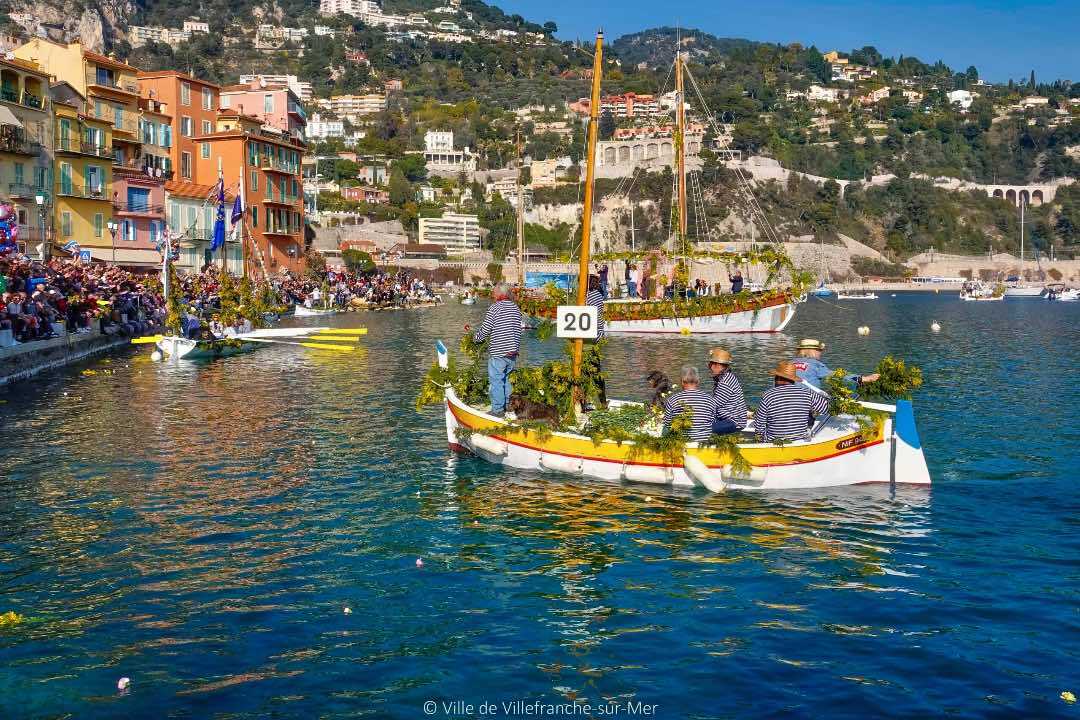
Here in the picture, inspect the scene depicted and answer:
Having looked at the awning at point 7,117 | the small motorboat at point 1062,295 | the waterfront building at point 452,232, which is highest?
the waterfront building at point 452,232

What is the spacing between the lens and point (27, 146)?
56312 mm

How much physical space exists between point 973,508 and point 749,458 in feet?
12.0

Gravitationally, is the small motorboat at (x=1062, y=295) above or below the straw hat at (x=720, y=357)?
above

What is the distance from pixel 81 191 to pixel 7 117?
939 centimetres

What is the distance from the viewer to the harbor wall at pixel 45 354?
3058 centimetres

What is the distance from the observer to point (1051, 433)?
76.9 ft

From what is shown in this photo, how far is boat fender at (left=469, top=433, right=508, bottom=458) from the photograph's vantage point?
751 inches

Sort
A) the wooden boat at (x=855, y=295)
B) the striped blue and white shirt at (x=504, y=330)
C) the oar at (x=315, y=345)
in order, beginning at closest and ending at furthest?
the striped blue and white shirt at (x=504, y=330) → the oar at (x=315, y=345) → the wooden boat at (x=855, y=295)

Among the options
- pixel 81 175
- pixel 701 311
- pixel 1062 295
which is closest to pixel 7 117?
pixel 81 175

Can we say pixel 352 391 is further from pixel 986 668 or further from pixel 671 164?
pixel 671 164

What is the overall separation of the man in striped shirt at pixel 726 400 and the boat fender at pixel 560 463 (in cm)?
253

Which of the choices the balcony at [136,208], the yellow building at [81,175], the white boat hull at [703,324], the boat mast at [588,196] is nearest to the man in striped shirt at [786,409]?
the boat mast at [588,196]

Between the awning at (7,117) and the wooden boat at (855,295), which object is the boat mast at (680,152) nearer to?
the awning at (7,117)

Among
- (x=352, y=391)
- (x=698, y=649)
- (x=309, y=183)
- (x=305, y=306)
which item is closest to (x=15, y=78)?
(x=305, y=306)
